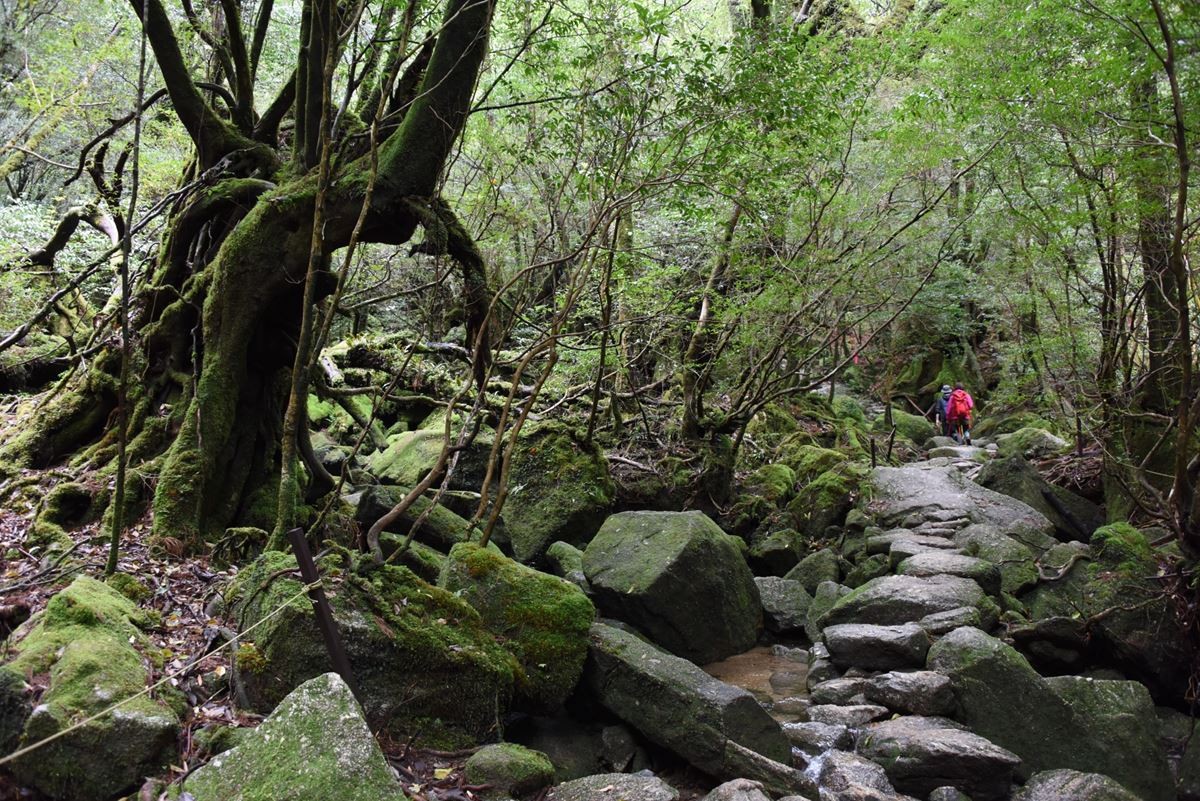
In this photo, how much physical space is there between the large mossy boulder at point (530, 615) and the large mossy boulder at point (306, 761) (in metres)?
2.18

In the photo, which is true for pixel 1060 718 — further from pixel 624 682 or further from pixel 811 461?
pixel 811 461

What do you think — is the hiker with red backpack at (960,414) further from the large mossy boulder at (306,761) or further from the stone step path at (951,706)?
the large mossy boulder at (306,761)

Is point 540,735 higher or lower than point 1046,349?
lower

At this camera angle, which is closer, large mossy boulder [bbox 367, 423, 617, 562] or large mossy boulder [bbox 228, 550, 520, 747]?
large mossy boulder [bbox 228, 550, 520, 747]

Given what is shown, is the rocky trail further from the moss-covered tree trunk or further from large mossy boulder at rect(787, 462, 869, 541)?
large mossy boulder at rect(787, 462, 869, 541)

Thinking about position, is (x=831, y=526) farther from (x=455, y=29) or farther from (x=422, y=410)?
(x=455, y=29)

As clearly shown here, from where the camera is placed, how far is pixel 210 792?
3.14m

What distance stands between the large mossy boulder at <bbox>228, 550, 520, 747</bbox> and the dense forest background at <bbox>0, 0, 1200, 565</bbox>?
3.53 ft

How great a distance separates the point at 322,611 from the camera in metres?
4.21

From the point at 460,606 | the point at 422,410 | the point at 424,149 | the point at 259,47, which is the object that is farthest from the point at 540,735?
the point at 422,410

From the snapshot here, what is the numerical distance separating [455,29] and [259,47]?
13.5ft

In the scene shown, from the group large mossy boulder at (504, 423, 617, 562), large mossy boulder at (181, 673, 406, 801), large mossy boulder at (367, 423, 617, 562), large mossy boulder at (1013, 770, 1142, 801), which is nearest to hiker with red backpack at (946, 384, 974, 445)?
large mossy boulder at (367, 423, 617, 562)

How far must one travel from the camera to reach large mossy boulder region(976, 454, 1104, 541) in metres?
10.8

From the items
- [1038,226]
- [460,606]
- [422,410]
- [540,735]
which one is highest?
[1038,226]
